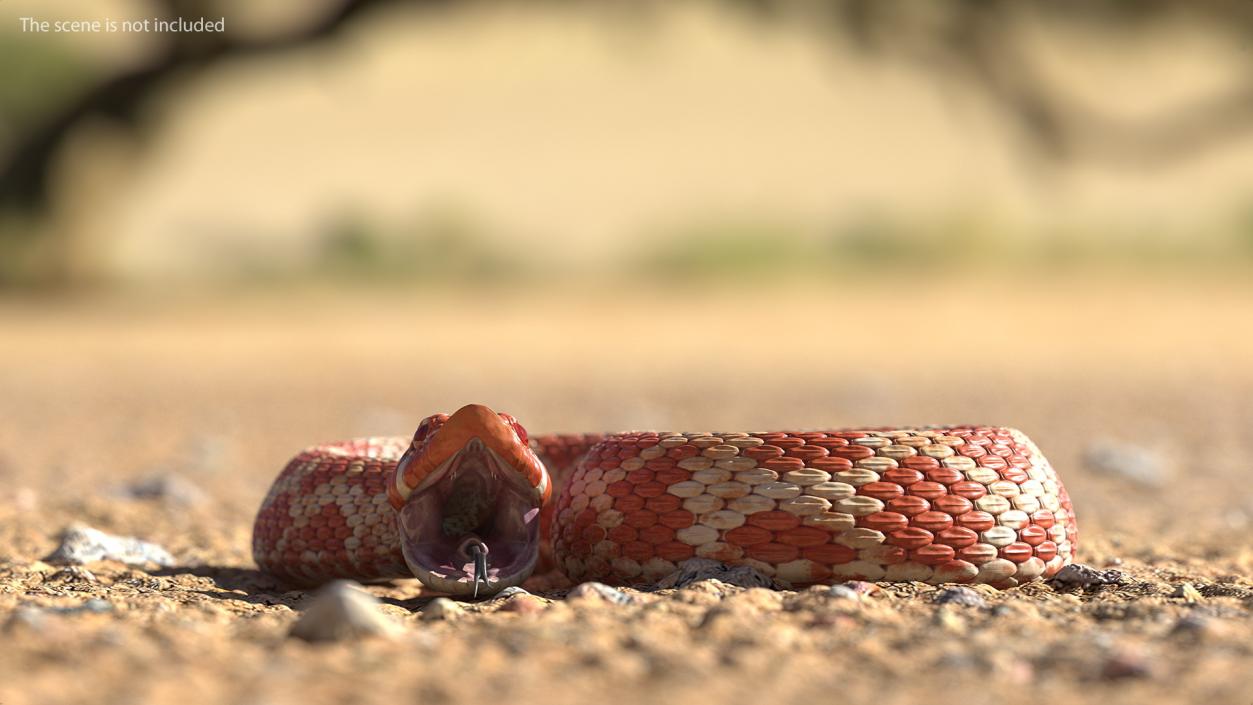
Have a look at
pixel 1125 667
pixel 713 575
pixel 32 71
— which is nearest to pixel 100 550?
pixel 713 575

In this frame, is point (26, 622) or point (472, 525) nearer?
point (26, 622)

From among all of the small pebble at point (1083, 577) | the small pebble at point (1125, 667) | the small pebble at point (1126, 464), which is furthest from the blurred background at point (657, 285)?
the small pebble at point (1125, 667)

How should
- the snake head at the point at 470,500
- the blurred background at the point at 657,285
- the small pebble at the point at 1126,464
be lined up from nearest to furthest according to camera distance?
the snake head at the point at 470,500 → the small pebble at the point at 1126,464 → the blurred background at the point at 657,285

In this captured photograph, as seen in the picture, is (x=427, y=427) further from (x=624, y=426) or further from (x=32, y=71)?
(x=32, y=71)

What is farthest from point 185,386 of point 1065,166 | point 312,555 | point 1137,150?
point 1137,150

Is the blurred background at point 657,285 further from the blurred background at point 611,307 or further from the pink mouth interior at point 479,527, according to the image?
the pink mouth interior at point 479,527

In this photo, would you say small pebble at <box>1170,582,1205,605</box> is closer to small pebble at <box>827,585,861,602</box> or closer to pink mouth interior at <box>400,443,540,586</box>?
small pebble at <box>827,585,861,602</box>
